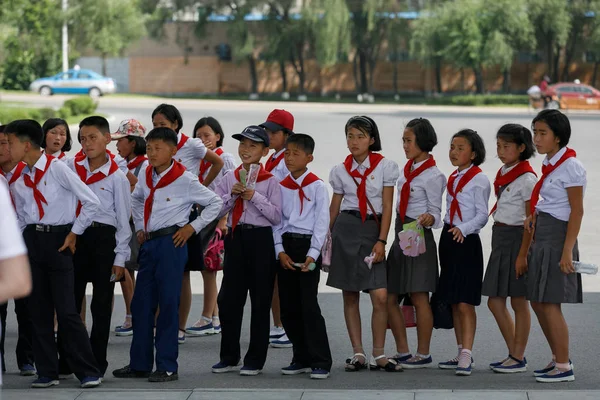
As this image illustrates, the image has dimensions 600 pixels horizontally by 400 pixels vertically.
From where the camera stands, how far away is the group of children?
23.7ft

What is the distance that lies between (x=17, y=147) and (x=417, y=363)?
122 inches

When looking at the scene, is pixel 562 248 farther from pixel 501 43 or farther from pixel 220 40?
pixel 220 40

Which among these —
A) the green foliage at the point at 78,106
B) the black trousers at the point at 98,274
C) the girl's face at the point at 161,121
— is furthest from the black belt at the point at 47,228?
the green foliage at the point at 78,106

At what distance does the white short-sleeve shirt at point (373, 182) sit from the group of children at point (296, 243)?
1 cm

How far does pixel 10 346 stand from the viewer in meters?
8.62

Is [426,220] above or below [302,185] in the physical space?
below

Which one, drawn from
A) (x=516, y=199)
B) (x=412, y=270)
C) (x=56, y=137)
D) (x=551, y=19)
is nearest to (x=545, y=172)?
(x=516, y=199)

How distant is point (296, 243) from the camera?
764 cm

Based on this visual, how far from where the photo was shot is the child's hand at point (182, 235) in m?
7.35

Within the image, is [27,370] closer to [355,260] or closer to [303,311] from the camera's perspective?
[303,311]

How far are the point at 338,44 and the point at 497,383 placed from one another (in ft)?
195

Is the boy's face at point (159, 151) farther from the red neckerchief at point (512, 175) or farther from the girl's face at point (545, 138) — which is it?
the girl's face at point (545, 138)

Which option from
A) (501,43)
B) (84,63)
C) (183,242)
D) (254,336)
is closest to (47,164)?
(183,242)

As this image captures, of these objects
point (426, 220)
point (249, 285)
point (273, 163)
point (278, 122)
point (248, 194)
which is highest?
point (278, 122)
